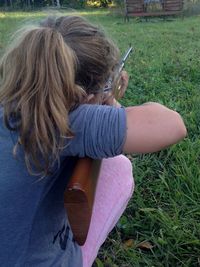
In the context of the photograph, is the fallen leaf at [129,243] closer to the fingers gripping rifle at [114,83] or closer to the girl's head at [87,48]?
the fingers gripping rifle at [114,83]

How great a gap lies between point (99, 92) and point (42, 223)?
0.47 m

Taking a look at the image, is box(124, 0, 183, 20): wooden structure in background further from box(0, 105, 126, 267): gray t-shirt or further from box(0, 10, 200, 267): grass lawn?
box(0, 105, 126, 267): gray t-shirt

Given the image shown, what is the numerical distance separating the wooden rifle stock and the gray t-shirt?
0.07 m

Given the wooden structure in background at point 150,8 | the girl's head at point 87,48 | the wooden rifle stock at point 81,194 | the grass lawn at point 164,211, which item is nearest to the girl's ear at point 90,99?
the girl's head at point 87,48

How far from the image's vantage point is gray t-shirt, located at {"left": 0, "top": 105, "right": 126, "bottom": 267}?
1.51 meters

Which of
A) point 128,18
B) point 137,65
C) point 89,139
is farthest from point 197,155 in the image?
point 128,18

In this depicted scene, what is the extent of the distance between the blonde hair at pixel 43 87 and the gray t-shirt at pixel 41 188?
41mm

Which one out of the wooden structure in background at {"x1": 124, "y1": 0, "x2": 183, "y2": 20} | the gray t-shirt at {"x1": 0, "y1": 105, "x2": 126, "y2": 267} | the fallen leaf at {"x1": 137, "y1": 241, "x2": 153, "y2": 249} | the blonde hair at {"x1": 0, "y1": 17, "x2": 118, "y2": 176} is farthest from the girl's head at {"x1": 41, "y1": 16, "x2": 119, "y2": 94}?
the wooden structure in background at {"x1": 124, "y1": 0, "x2": 183, "y2": 20}

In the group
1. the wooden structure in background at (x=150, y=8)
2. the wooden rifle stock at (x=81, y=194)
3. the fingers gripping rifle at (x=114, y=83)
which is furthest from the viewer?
the wooden structure in background at (x=150, y=8)

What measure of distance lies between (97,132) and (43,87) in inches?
7.9

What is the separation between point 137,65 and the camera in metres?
6.80

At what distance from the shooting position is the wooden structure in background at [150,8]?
20609 millimetres

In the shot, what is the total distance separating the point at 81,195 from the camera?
135 cm

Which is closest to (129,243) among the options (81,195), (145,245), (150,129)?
(145,245)
